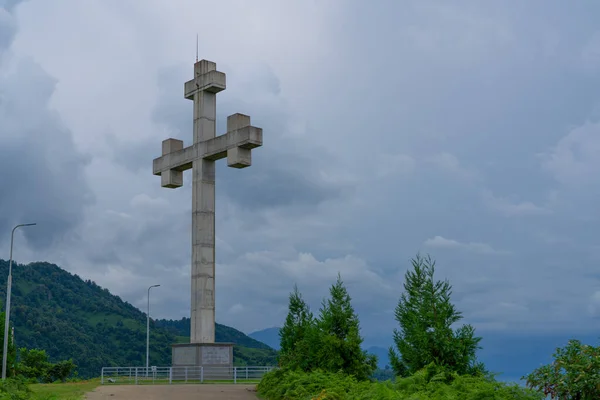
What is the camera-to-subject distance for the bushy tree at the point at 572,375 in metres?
14.9

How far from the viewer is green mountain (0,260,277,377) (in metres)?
110

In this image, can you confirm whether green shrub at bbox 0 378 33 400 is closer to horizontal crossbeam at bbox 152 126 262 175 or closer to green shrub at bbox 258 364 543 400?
green shrub at bbox 258 364 543 400

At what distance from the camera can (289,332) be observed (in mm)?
32250

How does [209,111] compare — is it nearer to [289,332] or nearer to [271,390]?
[289,332]

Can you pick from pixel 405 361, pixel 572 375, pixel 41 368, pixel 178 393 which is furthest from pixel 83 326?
pixel 572 375

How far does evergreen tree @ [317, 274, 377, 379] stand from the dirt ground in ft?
10.1

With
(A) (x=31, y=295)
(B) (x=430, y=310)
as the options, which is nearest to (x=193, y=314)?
(B) (x=430, y=310)

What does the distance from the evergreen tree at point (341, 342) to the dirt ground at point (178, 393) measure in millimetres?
3078

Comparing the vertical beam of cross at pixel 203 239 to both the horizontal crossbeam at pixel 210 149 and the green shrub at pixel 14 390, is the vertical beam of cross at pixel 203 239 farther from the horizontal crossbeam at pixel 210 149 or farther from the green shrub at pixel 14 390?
the green shrub at pixel 14 390

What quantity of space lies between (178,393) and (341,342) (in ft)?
20.3

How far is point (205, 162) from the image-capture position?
35062 mm

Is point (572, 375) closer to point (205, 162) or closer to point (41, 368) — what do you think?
point (205, 162)

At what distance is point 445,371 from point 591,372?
5580mm

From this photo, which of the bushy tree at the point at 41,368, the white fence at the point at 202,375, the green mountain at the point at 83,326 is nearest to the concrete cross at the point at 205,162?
the white fence at the point at 202,375
